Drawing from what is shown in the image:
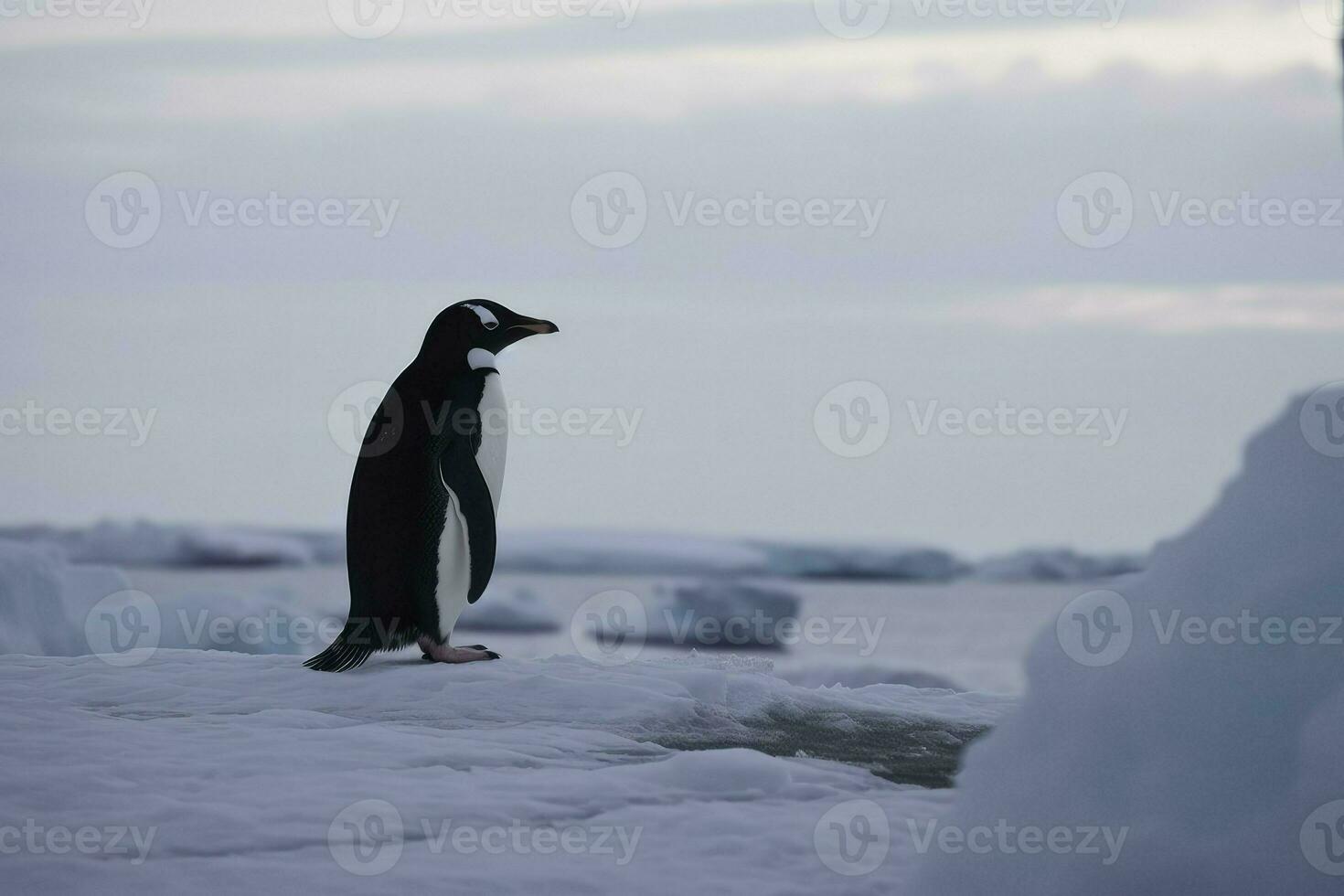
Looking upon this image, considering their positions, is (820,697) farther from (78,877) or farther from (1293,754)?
(78,877)

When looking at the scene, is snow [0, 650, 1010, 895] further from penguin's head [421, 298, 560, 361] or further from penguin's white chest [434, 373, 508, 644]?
penguin's head [421, 298, 560, 361]

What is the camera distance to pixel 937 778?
188 inches

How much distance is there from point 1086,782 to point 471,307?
12.4 ft

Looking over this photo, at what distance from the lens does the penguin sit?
19.6 ft

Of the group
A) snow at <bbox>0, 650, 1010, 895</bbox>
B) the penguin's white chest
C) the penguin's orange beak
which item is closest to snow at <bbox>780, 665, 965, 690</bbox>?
snow at <bbox>0, 650, 1010, 895</bbox>

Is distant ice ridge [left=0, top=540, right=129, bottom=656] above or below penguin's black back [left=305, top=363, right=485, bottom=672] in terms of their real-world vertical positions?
below

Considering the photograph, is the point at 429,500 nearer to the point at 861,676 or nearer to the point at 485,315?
the point at 485,315

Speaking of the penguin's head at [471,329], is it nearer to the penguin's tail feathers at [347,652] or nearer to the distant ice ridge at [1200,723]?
the penguin's tail feathers at [347,652]

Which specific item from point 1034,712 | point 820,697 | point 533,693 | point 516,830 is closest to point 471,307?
point 533,693

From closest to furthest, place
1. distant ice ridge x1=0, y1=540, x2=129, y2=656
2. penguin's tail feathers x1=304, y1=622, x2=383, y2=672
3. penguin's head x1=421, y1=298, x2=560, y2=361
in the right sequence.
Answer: penguin's tail feathers x1=304, y1=622, x2=383, y2=672
penguin's head x1=421, y1=298, x2=560, y2=361
distant ice ridge x1=0, y1=540, x2=129, y2=656

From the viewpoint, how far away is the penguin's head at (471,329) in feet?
20.2

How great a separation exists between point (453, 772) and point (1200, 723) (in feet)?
7.82

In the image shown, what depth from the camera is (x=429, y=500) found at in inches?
235

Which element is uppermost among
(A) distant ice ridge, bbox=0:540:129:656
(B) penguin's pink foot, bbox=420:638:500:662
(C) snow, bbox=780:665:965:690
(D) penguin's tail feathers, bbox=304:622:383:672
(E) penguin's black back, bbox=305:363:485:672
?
(C) snow, bbox=780:665:965:690
